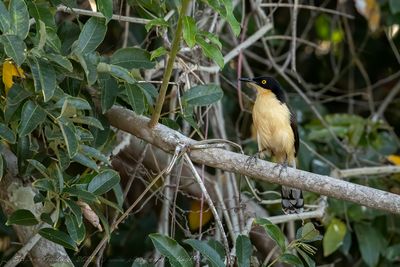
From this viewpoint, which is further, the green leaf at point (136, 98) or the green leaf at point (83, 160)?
the green leaf at point (136, 98)

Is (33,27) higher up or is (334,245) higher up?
(33,27)

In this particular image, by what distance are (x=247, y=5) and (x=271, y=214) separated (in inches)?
75.3

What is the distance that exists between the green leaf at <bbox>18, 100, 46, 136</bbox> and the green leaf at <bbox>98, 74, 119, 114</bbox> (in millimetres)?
509

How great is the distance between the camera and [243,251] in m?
3.68

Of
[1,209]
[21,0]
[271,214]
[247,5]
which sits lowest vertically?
[271,214]

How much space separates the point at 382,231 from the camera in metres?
6.25

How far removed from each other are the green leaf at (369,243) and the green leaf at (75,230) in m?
3.04

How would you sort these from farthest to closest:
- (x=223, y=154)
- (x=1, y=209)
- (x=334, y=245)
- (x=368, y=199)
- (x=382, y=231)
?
(x=382, y=231)
(x=334, y=245)
(x=1, y=209)
(x=223, y=154)
(x=368, y=199)

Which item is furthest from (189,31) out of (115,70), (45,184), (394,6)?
(394,6)

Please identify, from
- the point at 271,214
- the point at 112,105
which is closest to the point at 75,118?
the point at 112,105

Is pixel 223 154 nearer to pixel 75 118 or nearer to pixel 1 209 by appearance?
pixel 75 118

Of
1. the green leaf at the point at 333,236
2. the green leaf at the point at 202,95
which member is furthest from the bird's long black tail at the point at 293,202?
the green leaf at the point at 202,95

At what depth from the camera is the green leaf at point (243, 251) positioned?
3.65 meters

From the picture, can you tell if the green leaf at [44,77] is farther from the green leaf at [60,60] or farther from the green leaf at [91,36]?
the green leaf at [91,36]
